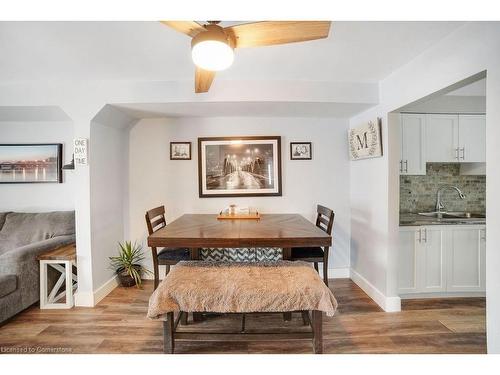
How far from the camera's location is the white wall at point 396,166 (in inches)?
49.5

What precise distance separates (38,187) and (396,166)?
159 inches

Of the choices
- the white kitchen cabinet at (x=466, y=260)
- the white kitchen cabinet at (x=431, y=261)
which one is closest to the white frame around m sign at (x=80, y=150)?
the white kitchen cabinet at (x=431, y=261)

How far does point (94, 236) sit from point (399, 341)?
9.23 ft

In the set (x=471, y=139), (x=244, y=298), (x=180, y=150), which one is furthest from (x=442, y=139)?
(x=180, y=150)

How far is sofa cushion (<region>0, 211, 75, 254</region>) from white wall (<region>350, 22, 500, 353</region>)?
3.32 meters

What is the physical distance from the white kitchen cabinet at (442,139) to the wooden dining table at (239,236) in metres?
1.74

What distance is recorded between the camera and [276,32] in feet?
3.98

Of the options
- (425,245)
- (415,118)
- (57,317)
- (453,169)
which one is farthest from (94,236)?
(453,169)

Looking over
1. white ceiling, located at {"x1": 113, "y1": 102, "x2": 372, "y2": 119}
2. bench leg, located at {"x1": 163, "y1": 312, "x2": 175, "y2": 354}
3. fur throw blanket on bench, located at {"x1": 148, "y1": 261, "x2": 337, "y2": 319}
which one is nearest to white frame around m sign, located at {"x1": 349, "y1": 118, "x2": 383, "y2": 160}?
white ceiling, located at {"x1": 113, "y1": 102, "x2": 372, "y2": 119}

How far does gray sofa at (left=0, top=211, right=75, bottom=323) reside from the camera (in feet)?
6.92

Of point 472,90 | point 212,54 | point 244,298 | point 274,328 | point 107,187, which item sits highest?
point 472,90

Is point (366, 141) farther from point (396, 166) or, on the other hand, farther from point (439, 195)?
point (439, 195)

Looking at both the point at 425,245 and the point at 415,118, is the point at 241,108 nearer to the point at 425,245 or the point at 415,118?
the point at 415,118
